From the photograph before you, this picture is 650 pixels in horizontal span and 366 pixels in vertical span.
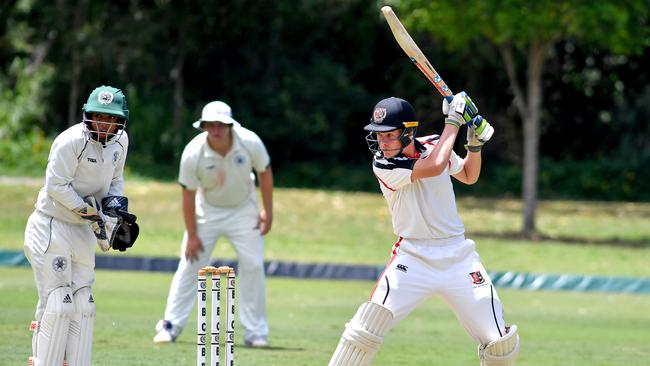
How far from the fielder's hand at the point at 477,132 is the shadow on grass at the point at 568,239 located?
1063 centimetres

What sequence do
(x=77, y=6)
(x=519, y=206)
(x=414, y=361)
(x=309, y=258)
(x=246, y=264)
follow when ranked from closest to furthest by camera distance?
(x=414, y=361) < (x=246, y=264) < (x=309, y=258) < (x=519, y=206) < (x=77, y=6)

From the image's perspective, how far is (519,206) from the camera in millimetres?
20250

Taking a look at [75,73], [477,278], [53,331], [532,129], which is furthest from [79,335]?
[75,73]

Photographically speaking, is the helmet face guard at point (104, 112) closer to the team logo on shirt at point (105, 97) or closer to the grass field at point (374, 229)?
the team logo on shirt at point (105, 97)

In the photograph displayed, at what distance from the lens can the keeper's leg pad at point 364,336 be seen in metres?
5.30

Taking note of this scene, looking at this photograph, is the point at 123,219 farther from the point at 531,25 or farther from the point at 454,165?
the point at 531,25

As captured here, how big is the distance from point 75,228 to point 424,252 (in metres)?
1.75

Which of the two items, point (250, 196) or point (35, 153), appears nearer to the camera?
point (250, 196)

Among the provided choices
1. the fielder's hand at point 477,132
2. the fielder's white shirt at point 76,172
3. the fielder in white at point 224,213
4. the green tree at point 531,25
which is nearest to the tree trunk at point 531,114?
the green tree at point 531,25

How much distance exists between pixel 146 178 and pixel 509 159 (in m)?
7.99

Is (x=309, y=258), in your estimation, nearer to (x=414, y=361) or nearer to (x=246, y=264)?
(x=246, y=264)

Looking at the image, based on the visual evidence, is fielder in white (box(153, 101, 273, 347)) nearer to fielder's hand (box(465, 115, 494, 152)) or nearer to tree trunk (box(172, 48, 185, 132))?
fielder's hand (box(465, 115, 494, 152))

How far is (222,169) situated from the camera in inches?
325

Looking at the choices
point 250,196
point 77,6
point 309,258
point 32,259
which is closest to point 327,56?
point 77,6
